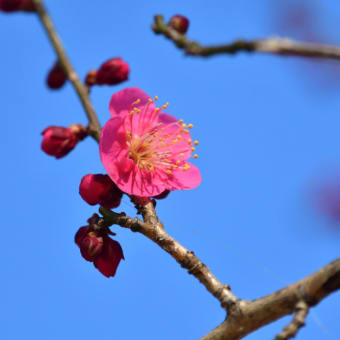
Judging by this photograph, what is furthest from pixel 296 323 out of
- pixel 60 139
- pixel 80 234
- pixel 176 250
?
pixel 60 139

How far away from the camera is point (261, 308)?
→ 156 cm

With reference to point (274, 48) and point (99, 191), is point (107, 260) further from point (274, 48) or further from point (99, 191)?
point (274, 48)

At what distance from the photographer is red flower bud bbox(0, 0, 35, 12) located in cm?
174

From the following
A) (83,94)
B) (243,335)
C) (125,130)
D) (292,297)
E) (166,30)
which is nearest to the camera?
(292,297)

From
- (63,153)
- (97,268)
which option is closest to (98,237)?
(97,268)

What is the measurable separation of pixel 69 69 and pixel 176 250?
2.37ft

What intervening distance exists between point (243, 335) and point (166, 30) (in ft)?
3.32

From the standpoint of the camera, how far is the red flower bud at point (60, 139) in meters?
2.19

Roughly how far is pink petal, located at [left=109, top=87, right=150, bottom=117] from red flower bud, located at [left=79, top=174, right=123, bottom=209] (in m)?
0.34

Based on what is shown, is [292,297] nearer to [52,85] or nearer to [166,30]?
[166,30]

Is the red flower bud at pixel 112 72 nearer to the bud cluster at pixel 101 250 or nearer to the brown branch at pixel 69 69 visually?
the brown branch at pixel 69 69

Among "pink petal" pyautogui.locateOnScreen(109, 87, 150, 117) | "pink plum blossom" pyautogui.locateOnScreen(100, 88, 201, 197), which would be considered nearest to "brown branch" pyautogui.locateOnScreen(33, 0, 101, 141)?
"pink plum blossom" pyautogui.locateOnScreen(100, 88, 201, 197)

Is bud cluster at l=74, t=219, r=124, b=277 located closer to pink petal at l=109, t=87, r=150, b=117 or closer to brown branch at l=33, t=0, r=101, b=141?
brown branch at l=33, t=0, r=101, b=141

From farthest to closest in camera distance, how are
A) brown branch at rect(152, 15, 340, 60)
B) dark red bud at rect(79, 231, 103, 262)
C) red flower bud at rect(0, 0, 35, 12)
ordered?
1. dark red bud at rect(79, 231, 103, 262)
2. red flower bud at rect(0, 0, 35, 12)
3. brown branch at rect(152, 15, 340, 60)
